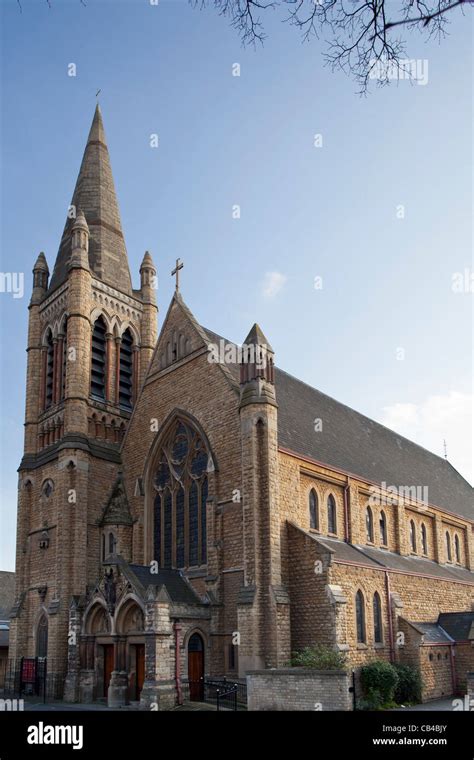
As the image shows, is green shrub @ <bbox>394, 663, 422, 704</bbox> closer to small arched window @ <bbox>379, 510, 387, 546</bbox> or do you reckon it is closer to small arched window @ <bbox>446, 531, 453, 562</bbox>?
small arched window @ <bbox>379, 510, 387, 546</bbox>

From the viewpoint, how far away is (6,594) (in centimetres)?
5884

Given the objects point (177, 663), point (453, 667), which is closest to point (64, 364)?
point (177, 663)

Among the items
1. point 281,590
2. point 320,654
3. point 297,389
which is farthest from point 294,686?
point 297,389

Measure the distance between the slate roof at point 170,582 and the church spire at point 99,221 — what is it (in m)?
16.3

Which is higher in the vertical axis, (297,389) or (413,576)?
(297,389)

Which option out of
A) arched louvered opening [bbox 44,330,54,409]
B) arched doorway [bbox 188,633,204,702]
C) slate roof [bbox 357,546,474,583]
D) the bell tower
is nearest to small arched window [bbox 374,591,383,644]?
slate roof [bbox 357,546,474,583]

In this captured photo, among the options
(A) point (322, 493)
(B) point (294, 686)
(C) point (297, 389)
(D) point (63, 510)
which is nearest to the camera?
(B) point (294, 686)

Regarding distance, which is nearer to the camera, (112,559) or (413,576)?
(112,559)

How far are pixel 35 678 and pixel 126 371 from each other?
1515 centimetres

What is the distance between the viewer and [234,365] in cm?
3197

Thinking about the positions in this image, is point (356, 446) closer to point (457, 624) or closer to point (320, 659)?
point (457, 624)

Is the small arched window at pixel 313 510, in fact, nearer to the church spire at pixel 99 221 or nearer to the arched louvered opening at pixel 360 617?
the arched louvered opening at pixel 360 617
